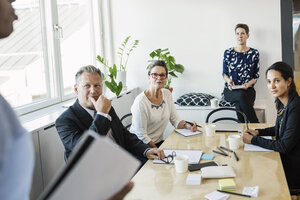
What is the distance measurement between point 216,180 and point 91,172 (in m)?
1.16

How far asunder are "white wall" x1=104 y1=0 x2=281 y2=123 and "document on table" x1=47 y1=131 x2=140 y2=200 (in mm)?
4641

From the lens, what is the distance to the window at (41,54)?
3146mm

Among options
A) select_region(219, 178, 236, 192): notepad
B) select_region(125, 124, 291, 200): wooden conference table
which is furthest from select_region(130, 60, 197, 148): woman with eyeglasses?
select_region(219, 178, 236, 192): notepad

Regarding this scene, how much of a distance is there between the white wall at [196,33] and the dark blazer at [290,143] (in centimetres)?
295

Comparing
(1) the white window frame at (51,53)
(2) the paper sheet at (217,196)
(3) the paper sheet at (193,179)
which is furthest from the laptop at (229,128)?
(1) the white window frame at (51,53)

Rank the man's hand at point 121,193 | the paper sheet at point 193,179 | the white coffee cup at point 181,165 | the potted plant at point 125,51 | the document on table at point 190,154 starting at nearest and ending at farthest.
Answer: the man's hand at point 121,193 < the paper sheet at point 193,179 < the white coffee cup at point 181,165 < the document on table at point 190,154 < the potted plant at point 125,51

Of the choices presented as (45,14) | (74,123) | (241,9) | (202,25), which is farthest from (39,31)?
(241,9)

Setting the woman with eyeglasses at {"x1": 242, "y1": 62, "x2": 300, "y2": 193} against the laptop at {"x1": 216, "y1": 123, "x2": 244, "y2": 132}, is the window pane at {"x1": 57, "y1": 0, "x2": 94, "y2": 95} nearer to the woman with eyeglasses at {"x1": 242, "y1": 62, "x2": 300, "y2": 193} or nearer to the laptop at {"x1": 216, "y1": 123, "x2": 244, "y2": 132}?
the laptop at {"x1": 216, "y1": 123, "x2": 244, "y2": 132}

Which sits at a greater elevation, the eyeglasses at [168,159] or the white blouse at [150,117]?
the white blouse at [150,117]

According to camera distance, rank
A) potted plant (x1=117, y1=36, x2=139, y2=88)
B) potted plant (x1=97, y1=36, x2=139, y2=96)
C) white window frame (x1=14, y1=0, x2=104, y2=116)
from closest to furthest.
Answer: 1. white window frame (x1=14, y1=0, x2=104, y2=116)
2. potted plant (x1=97, y1=36, x2=139, y2=96)
3. potted plant (x1=117, y1=36, x2=139, y2=88)

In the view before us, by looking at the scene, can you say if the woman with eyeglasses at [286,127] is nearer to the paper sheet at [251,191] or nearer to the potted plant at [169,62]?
the paper sheet at [251,191]

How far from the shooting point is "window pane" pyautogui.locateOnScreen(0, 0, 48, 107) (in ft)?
10.1

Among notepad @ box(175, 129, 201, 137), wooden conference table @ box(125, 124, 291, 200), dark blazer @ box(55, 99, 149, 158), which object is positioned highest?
dark blazer @ box(55, 99, 149, 158)

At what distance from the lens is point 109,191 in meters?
0.77
